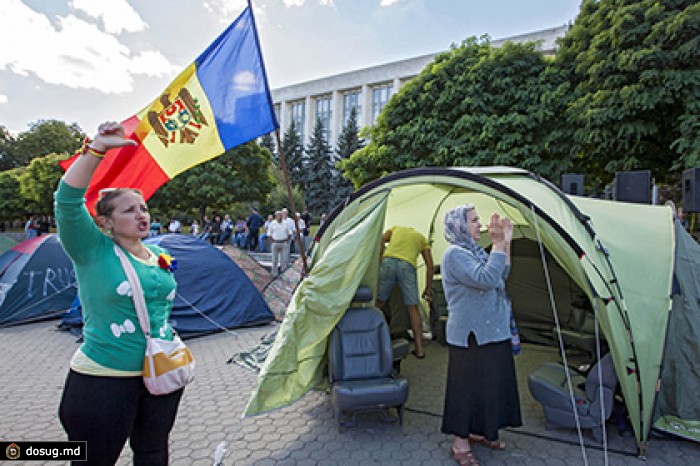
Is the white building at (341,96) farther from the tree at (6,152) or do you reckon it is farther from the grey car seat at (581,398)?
the grey car seat at (581,398)

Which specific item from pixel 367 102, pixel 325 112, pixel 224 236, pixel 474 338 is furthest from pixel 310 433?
pixel 325 112

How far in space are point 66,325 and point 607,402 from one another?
25.0 feet

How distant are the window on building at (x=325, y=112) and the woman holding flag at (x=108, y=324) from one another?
50.4 metres

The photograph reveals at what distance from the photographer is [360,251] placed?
399 cm

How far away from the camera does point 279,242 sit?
10.5 metres

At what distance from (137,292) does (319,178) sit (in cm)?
3969

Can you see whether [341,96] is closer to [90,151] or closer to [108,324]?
[90,151]

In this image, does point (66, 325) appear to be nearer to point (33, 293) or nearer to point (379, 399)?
point (33, 293)

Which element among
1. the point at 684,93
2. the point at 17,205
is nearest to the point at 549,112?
the point at 684,93

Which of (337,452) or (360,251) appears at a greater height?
(360,251)

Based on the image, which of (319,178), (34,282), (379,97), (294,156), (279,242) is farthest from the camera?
(379,97)

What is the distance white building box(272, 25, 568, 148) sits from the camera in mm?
45062

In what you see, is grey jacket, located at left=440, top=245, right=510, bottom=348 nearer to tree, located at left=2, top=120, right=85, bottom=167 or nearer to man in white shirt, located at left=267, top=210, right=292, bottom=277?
man in white shirt, located at left=267, top=210, right=292, bottom=277

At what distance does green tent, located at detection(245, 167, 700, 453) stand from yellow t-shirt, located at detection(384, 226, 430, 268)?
114cm
